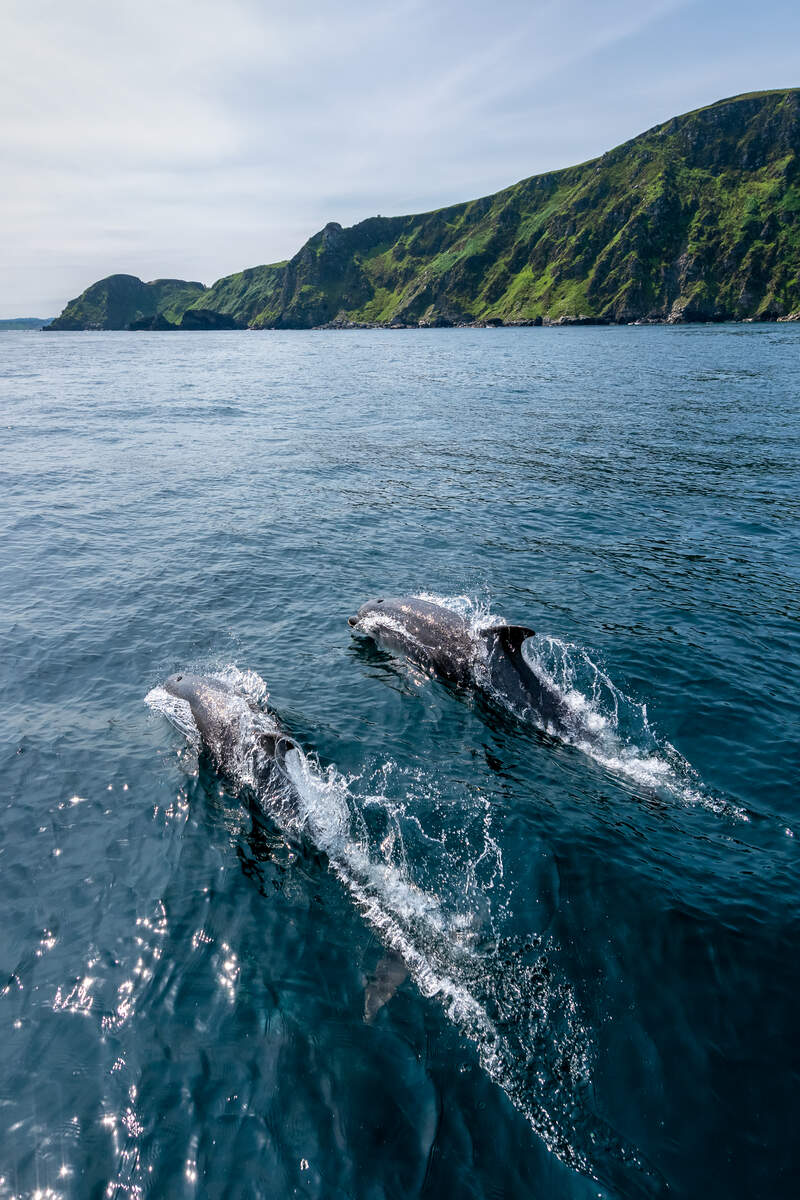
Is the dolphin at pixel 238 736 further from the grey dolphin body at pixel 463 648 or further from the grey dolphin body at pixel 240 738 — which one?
the grey dolphin body at pixel 463 648

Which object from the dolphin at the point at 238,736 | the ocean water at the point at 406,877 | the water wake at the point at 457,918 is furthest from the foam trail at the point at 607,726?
the dolphin at the point at 238,736

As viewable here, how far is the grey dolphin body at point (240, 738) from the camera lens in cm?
1352

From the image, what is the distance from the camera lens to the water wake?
328 inches

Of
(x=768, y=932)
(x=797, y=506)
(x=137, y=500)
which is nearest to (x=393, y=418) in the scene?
(x=137, y=500)

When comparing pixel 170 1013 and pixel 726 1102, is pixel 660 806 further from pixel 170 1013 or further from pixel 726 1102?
pixel 170 1013

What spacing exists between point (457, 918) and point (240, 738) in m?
6.60

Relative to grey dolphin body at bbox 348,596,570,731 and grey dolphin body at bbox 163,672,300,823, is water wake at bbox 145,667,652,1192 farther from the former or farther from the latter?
grey dolphin body at bbox 348,596,570,731

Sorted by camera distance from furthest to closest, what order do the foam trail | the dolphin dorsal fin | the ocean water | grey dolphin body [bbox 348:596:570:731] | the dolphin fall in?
1. grey dolphin body [bbox 348:596:570:731]
2. the dolphin dorsal fin
3. the foam trail
4. the dolphin
5. the ocean water

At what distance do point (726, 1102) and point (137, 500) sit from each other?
34.6m

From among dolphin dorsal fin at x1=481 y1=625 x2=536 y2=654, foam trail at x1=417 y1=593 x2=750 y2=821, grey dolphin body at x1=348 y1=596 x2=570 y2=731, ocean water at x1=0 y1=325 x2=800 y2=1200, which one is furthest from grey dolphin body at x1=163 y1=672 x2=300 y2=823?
foam trail at x1=417 y1=593 x2=750 y2=821

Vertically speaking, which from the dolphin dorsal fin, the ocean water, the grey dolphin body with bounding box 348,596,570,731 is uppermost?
the dolphin dorsal fin

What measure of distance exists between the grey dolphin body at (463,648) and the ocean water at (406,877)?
0.55 metres

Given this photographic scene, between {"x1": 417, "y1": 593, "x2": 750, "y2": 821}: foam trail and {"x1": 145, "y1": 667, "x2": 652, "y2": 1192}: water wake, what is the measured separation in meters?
3.61

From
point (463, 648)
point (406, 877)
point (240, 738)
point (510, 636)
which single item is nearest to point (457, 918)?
point (406, 877)
